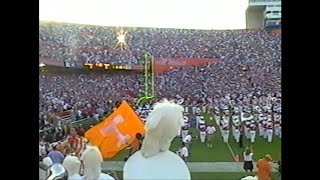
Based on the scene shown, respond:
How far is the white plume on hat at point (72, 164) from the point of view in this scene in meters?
1.54

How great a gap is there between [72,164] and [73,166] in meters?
0.01

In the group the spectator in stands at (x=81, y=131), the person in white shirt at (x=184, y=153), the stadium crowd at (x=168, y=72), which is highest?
the stadium crowd at (x=168, y=72)

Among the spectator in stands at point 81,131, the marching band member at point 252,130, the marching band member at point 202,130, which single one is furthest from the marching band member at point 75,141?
the marching band member at point 252,130

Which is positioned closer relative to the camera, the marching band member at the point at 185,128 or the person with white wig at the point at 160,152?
the person with white wig at the point at 160,152

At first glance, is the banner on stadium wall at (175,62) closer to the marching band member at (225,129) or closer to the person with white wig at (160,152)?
the person with white wig at (160,152)

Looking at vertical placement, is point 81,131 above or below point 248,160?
above

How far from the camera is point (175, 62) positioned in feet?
6.28

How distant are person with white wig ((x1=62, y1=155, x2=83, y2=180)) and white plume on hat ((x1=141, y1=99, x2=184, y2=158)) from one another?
220mm

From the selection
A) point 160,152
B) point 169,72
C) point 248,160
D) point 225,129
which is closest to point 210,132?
point 225,129

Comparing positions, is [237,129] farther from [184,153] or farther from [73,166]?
[73,166]

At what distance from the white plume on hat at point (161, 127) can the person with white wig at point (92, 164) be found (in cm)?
16

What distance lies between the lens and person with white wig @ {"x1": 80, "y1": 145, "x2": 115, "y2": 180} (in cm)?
167

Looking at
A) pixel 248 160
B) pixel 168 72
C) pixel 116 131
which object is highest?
pixel 168 72
